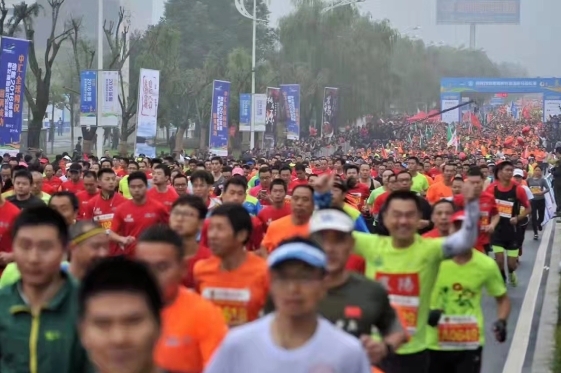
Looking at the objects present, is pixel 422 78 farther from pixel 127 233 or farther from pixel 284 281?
pixel 284 281

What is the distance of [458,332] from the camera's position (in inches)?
289

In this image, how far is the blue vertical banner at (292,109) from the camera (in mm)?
44656

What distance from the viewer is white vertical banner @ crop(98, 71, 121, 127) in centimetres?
2956

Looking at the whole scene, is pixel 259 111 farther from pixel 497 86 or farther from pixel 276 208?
pixel 497 86

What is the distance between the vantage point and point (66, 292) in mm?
4391

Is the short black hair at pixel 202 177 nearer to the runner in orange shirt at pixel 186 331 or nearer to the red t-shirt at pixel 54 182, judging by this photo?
the red t-shirt at pixel 54 182

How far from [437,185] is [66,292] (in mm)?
11340

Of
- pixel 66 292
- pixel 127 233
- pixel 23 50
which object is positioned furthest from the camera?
pixel 23 50

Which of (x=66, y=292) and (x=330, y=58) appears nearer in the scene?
(x=66, y=292)

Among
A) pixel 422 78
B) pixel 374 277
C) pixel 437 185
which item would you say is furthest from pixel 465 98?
pixel 374 277

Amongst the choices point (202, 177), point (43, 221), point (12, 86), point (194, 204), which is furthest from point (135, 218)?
point (12, 86)

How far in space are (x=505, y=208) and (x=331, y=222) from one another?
9670 millimetres

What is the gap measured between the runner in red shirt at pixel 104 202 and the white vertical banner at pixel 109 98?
17101 millimetres

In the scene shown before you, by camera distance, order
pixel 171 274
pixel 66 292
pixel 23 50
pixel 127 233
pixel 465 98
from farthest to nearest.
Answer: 1. pixel 465 98
2. pixel 23 50
3. pixel 127 233
4. pixel 171 274
5. pixel 66 292
